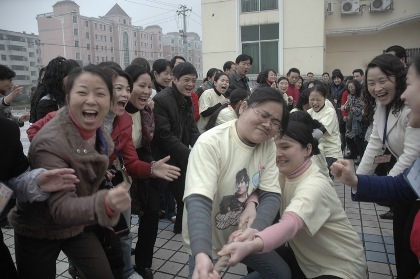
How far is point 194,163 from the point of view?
1769 mm

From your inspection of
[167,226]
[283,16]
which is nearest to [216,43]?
[283,16]

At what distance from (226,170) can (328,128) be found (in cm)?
267

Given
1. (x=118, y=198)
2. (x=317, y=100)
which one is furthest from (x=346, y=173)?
(x=317, y=100)

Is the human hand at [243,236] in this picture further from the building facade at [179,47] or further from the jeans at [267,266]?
the building facade at [179,47]

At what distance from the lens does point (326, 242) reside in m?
2.01

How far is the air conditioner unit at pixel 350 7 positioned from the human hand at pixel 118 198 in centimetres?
1725

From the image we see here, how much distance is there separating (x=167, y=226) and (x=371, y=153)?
2.51 metres

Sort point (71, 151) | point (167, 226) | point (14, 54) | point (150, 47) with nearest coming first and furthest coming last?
point (71, 151) < point (167, 226) < point (14, 54) < point (150, 47)

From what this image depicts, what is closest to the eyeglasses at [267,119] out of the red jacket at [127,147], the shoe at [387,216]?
the red jacket at [127,147]

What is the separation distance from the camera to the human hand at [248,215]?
1.77m

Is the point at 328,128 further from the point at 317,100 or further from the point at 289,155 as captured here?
the point at 289,155

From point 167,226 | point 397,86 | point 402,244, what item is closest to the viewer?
point 402,244

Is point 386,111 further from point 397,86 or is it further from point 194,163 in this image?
point 194,163

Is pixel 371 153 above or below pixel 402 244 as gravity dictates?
above
